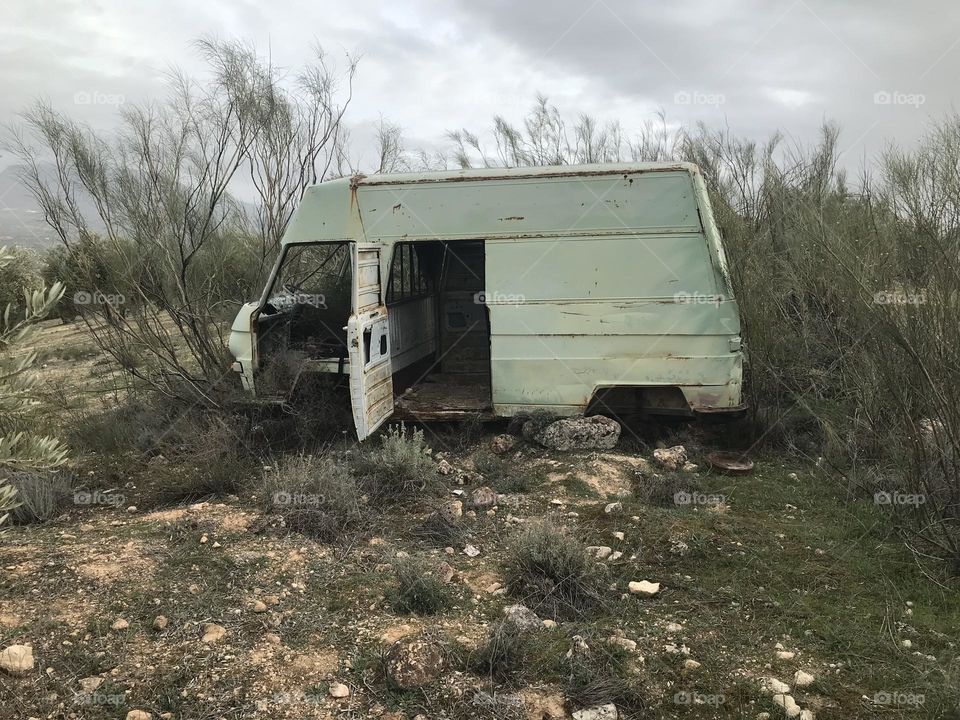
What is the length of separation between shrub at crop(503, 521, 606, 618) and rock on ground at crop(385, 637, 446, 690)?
79 centimetres

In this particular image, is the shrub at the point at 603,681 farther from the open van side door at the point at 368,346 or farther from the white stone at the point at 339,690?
the open van side door at the point at 368,346

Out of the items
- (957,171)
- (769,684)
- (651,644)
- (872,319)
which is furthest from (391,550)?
(957,171)

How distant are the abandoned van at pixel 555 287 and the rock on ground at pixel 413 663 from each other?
2.90 metres

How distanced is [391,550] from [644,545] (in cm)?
176

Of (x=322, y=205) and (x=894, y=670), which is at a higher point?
(x=322, y=205)

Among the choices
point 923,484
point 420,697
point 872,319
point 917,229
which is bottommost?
point 420,697

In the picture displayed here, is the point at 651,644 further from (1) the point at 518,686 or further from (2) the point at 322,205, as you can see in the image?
(2) the point at 322,205

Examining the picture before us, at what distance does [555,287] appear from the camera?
245 inches

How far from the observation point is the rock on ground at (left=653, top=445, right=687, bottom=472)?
5957 millimetres

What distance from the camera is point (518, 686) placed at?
3137 mm

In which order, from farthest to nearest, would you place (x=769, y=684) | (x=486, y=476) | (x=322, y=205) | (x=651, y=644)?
(x=322, y=205) → (x=486, y=476) → (x=651, y=644) → (x=769, y=684)

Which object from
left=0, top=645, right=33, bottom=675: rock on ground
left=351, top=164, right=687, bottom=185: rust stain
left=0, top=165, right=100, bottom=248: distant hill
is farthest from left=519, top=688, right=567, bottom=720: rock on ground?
left=0, top=165, right=100, bottom=248: distant hill

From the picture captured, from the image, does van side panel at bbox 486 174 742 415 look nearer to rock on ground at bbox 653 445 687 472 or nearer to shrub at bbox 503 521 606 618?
rock on ground at bbox 653 445 687 472

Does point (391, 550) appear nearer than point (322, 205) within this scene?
Yes
